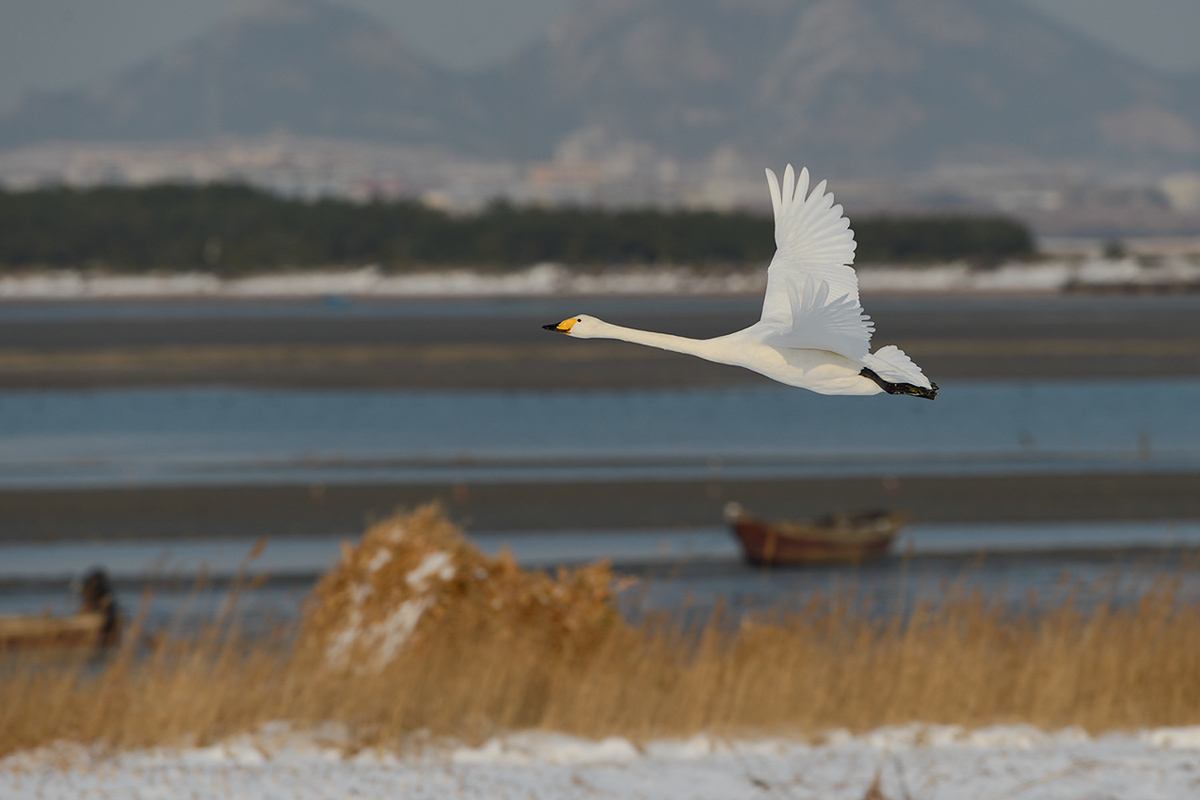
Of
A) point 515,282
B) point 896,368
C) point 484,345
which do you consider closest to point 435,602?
point 896,368

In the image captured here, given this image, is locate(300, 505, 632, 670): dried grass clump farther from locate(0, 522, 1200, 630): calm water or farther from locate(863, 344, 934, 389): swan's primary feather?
locate(863, 344, 934, 389): swan's primary feather

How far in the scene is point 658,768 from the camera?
15969 millimetres

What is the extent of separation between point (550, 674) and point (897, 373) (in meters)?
13.3

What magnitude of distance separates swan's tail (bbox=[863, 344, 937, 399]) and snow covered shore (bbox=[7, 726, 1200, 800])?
8.75m

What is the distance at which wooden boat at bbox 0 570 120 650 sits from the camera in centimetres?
2570

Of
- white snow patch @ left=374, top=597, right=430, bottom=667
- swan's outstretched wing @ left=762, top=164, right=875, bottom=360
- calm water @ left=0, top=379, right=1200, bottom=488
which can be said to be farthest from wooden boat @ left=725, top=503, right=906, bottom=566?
swan's outstretched wing @ left=762, top=164, right=875, bottom=360

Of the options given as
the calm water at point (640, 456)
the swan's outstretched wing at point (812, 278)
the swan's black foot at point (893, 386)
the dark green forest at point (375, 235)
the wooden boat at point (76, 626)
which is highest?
the dark green forest at point (375, 235)

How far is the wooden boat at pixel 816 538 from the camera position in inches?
1312

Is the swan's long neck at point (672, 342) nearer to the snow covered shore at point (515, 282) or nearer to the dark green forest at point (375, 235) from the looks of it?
the snow covered shore at point (515, 282)

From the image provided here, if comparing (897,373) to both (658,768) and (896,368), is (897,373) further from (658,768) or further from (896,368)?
(658,768)

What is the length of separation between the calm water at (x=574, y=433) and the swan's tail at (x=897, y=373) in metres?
40.2

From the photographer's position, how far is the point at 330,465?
49.0 meters

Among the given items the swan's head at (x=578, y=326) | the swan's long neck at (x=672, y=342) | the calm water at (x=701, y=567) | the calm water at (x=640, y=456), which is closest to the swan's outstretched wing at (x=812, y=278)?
the swan's long neck at (x=672, y=342)

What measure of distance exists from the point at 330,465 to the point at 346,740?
1289 inches
